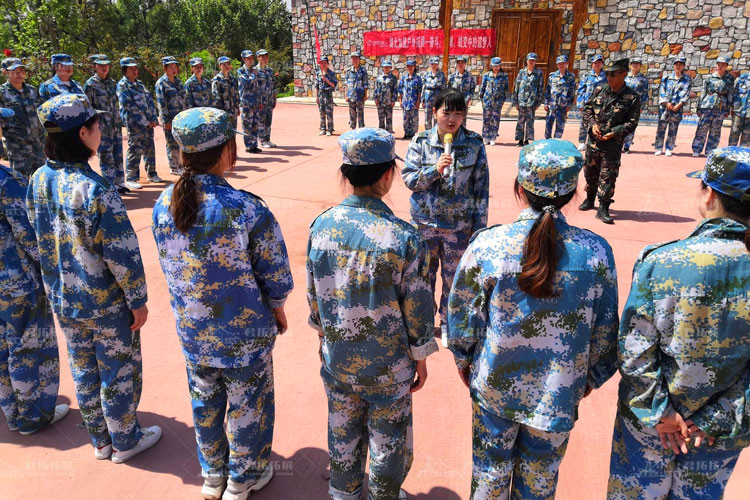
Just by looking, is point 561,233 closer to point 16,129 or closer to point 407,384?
point 407,384

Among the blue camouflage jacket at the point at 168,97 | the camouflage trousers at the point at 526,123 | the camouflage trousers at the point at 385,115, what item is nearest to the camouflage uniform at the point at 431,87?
the camouflage trousers at the point at 385,115

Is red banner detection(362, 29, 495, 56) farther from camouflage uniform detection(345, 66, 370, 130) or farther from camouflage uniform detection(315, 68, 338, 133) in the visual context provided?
camouflage uniform detection(315, 68, 338, 133)

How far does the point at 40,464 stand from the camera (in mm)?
2615

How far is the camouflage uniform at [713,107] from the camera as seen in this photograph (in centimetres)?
945

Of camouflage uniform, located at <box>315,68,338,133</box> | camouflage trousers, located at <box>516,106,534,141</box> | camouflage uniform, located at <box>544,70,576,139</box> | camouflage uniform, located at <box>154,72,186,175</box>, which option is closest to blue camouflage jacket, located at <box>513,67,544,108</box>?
camouflage trousers, located at <box>516,106,534,141</box>

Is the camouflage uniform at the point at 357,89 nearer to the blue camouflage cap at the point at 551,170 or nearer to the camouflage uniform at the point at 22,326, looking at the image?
the camouflage uniform at the point at 22,326

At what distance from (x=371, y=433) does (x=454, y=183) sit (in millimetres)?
1897

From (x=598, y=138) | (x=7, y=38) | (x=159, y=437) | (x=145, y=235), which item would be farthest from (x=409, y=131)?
(x=7, y=38)

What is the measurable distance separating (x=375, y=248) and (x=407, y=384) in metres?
0.60

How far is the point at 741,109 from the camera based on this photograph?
9297 mm

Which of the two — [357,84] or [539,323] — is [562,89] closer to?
[357,84]

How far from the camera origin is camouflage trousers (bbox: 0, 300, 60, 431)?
271 cm

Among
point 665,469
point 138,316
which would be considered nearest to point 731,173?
point 665,469

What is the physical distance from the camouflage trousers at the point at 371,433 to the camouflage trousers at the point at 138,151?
22.7ft
